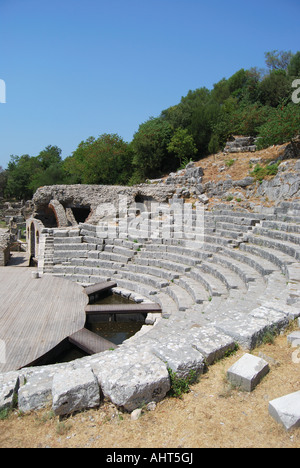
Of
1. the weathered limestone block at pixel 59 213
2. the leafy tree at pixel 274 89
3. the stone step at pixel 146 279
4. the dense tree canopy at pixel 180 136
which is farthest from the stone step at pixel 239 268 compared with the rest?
the leafy tree at pixel 274 89

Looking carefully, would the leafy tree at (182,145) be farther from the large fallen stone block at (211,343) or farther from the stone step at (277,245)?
the large fallen stone block at (211,343)

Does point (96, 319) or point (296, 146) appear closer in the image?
point (96, 319)

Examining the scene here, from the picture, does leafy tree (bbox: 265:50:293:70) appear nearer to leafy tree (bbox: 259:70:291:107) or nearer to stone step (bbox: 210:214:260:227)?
leafy tree (bbox: 259:70:291:107)

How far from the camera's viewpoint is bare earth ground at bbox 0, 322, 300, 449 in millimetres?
2834

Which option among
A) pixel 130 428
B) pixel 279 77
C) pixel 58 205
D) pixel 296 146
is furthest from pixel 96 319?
pixel 279 77

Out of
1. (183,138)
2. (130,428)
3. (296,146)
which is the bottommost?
(130,428)

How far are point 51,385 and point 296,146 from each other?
15252 mm

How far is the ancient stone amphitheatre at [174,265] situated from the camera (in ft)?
11.5

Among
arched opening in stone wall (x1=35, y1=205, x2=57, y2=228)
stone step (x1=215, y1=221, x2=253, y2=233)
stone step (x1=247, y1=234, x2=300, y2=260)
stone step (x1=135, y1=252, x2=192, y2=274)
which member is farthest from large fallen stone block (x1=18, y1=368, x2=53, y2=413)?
arched opening in stone wall (x1=35, y1=205, x2=57, y2=228)

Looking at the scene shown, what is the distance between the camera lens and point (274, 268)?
8203 millimetres

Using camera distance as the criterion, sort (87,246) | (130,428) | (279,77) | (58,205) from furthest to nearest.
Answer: (279,77) → (58,205) → (87,246) → (130,428)

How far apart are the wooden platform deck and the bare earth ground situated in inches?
133

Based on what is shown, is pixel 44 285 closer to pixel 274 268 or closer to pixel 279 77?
pixel 274 268

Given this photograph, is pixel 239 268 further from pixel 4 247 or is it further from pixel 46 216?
pixel 46 216
